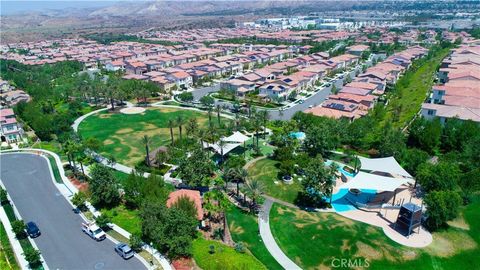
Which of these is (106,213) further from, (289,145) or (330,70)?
(330,70)

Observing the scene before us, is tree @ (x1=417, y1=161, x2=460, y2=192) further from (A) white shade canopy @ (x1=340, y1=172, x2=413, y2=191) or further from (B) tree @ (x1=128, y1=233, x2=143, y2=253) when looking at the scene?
(B) tree @ (x1=128, y1=233, x2=143, y2=253)

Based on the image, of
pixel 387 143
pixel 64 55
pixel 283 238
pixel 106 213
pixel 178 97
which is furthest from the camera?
pixel 64 55

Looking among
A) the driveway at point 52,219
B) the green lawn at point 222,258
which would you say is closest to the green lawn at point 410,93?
the green lawn at point 222,258

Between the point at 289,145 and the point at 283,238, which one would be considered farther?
the point at 289,145

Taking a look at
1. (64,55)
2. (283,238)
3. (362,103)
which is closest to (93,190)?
(283,238)

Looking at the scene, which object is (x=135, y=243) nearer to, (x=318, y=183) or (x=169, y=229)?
(x=169, y=229)

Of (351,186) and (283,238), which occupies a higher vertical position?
(351,186)
